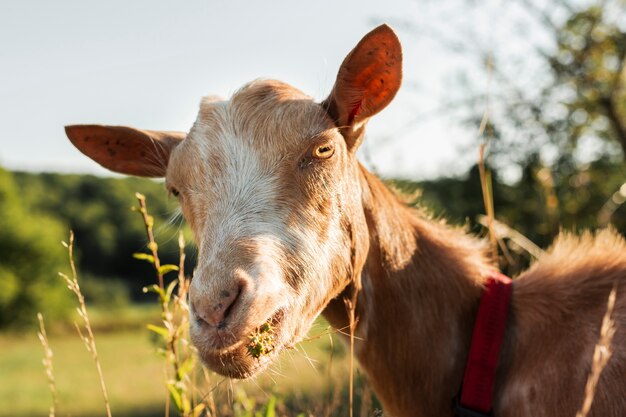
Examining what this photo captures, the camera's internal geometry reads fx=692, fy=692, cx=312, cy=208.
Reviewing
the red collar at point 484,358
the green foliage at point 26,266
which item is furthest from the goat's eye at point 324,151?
the green foliage at point 26,266

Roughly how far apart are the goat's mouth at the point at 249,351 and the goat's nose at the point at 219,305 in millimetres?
84

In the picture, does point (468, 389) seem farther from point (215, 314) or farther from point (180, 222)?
point (180, 222)

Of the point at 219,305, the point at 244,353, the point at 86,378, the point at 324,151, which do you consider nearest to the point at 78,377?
the point at 86,378

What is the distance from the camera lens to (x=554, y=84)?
10398mm

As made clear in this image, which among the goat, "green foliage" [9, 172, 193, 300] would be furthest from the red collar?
"green foliage" [9, 172, 193, 300]

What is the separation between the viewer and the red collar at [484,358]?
275cm

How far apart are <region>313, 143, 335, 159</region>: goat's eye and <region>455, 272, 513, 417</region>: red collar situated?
962 mm

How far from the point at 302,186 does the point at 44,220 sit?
61634 mm

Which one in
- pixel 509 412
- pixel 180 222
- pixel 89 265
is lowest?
pixel 89 265

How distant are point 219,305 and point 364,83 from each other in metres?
1.18

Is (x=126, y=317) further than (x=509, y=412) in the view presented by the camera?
Yes

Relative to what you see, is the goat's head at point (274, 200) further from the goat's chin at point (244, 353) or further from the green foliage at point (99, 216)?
the green foliage at point (99, 216)

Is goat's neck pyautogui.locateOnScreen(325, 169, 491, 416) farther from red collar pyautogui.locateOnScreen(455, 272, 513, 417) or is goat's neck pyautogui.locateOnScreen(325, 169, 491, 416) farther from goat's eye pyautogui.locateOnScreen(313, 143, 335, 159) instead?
goat's eye pyautogui.locateOnScreen(313, 143, 335, 159)

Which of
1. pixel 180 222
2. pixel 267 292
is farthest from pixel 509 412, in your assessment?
pixel 180 222
